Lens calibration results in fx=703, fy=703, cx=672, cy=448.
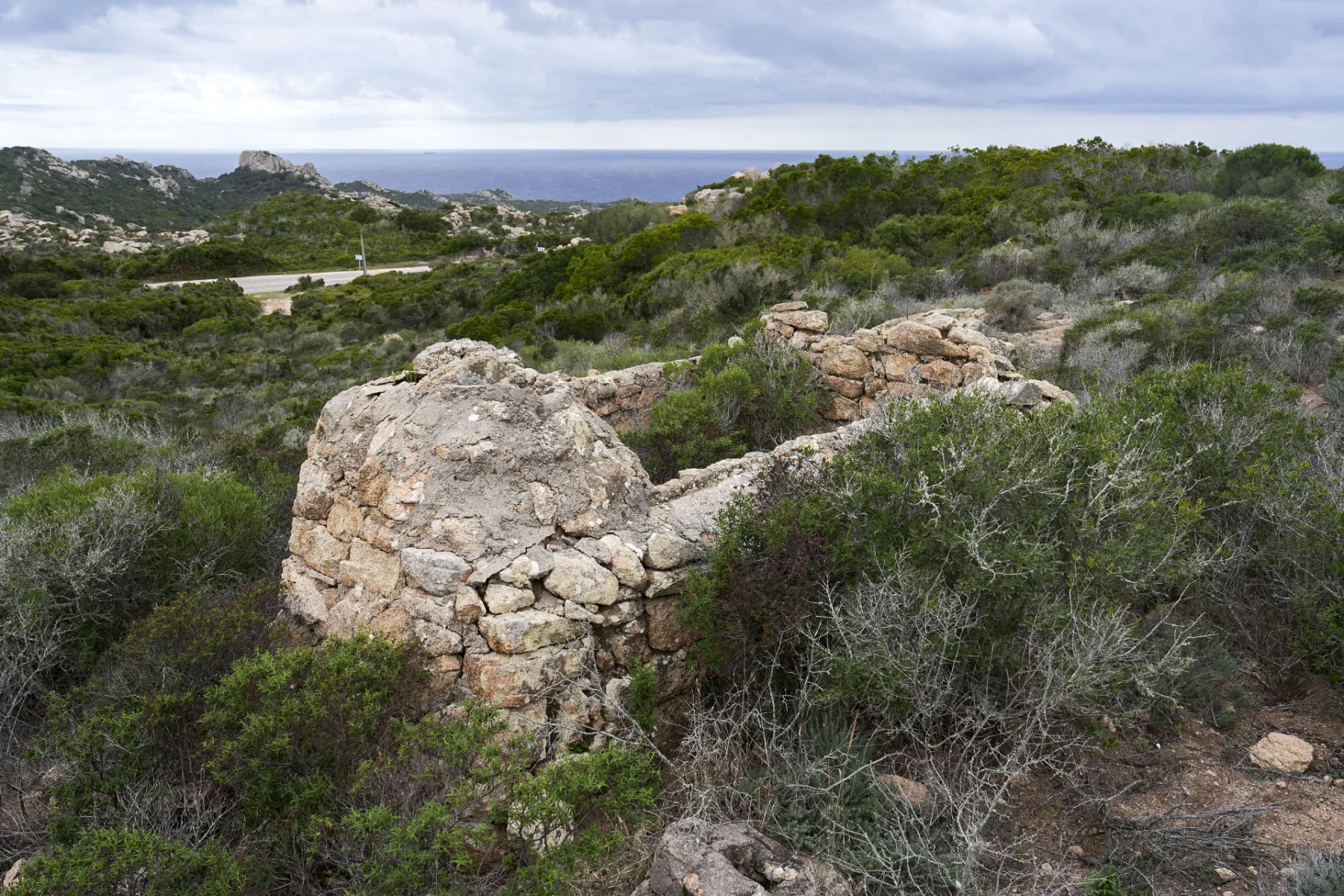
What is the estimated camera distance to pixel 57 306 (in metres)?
26.1

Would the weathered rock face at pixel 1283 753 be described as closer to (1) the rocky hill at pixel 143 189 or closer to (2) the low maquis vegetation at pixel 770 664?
(2) the low maquis vegetation at pixel 770 664

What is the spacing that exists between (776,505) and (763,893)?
2.23m

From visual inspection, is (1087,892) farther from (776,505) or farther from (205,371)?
(205,371)

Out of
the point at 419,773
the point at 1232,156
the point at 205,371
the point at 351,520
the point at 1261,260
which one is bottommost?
the point at 205,371

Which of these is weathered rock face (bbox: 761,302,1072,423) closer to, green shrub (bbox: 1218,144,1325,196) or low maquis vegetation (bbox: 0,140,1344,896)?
low maquis vegetation (bbox: 0,140,1344,896)

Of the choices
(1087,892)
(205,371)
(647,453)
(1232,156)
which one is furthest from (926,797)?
(1232,156)

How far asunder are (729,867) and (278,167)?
299 ft

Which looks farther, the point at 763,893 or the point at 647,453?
the point at 647,453

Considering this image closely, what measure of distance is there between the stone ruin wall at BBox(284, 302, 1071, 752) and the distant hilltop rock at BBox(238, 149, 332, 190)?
8033 centimetres

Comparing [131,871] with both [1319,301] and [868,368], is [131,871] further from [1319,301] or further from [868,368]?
[1319,301]

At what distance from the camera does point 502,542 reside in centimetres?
424

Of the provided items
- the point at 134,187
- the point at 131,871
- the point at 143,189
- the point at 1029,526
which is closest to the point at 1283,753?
the point at 1029,526

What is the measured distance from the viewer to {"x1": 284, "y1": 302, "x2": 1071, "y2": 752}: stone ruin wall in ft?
12.9

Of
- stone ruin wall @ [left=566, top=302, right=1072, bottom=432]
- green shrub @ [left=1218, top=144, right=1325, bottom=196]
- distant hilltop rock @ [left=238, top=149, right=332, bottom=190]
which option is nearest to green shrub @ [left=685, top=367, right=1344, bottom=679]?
stone ruin wall @ [left=566, top=302, right=1072, bottom=432]
